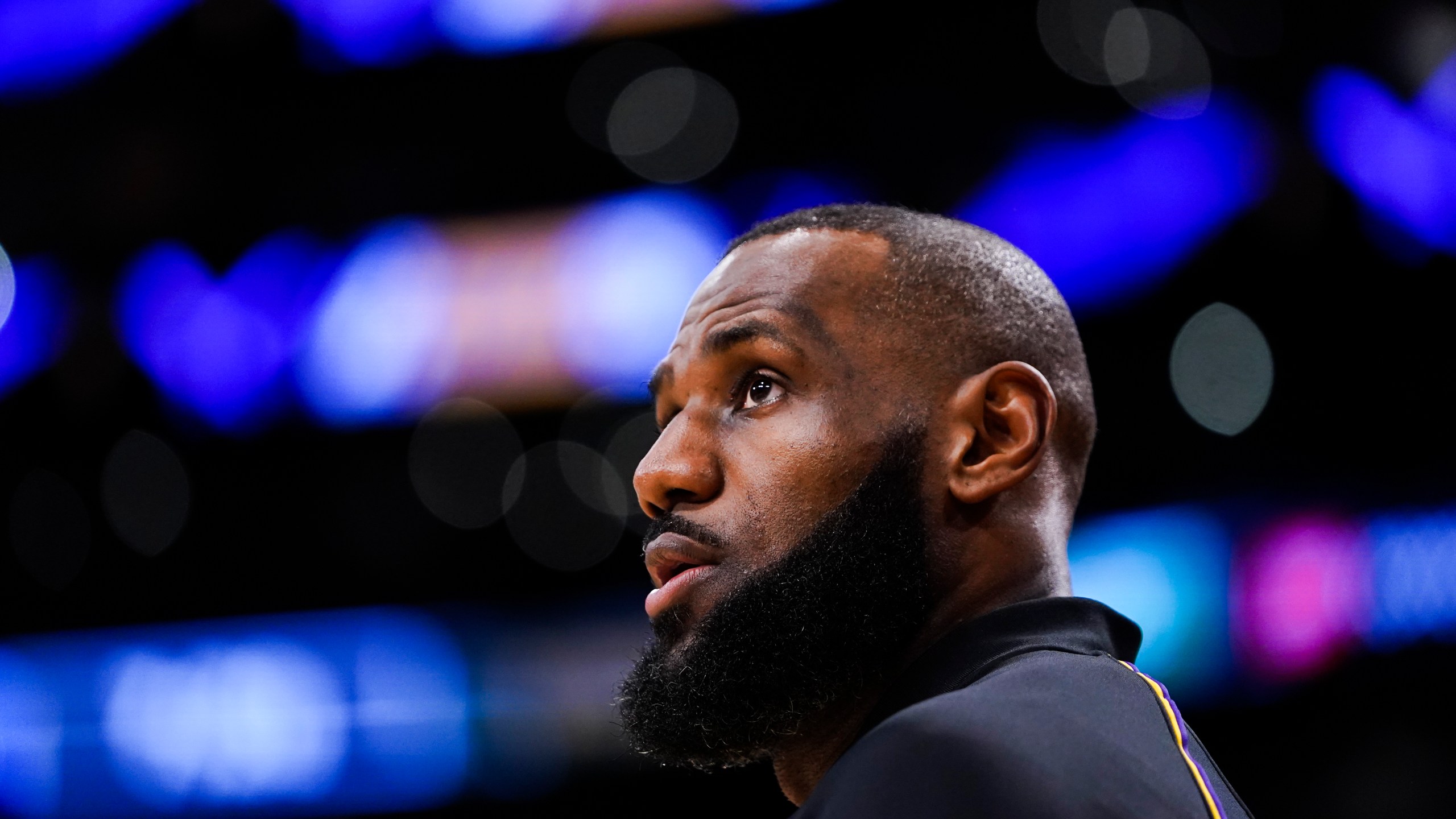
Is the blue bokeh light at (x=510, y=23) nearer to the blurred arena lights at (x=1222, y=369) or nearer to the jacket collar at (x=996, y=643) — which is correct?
the blurred arena lights at (x=1222, y=369)

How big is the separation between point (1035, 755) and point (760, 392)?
839mm

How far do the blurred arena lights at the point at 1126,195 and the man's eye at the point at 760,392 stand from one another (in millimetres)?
3530

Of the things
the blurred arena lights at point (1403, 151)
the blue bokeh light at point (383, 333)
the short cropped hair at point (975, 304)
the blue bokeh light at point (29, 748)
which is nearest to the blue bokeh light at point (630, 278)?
the blue bokeh light at point (383, 333)

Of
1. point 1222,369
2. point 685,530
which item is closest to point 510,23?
point 1222,369

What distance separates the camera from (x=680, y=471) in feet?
6.28

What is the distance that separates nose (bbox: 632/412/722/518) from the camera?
1.91 meters

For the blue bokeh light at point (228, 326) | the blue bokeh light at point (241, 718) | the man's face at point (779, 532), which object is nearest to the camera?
the man's face at point (779, 532)

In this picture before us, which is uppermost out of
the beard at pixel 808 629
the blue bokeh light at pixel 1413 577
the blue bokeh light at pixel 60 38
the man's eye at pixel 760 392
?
the man's eye at pixel 760 392

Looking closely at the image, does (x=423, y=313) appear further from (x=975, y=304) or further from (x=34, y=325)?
(x=975, y=304)

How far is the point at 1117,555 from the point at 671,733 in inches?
139

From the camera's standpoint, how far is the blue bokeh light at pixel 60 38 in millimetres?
7656

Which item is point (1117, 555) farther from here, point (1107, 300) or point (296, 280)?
point (296, 280)

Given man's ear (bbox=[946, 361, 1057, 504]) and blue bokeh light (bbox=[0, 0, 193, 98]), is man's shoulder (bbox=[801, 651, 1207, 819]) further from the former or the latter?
blue bokeh light (bbox=[0, 0, 193, 98])

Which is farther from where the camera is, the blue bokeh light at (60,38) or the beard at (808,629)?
A: the blue bokeh light at (60,38)
